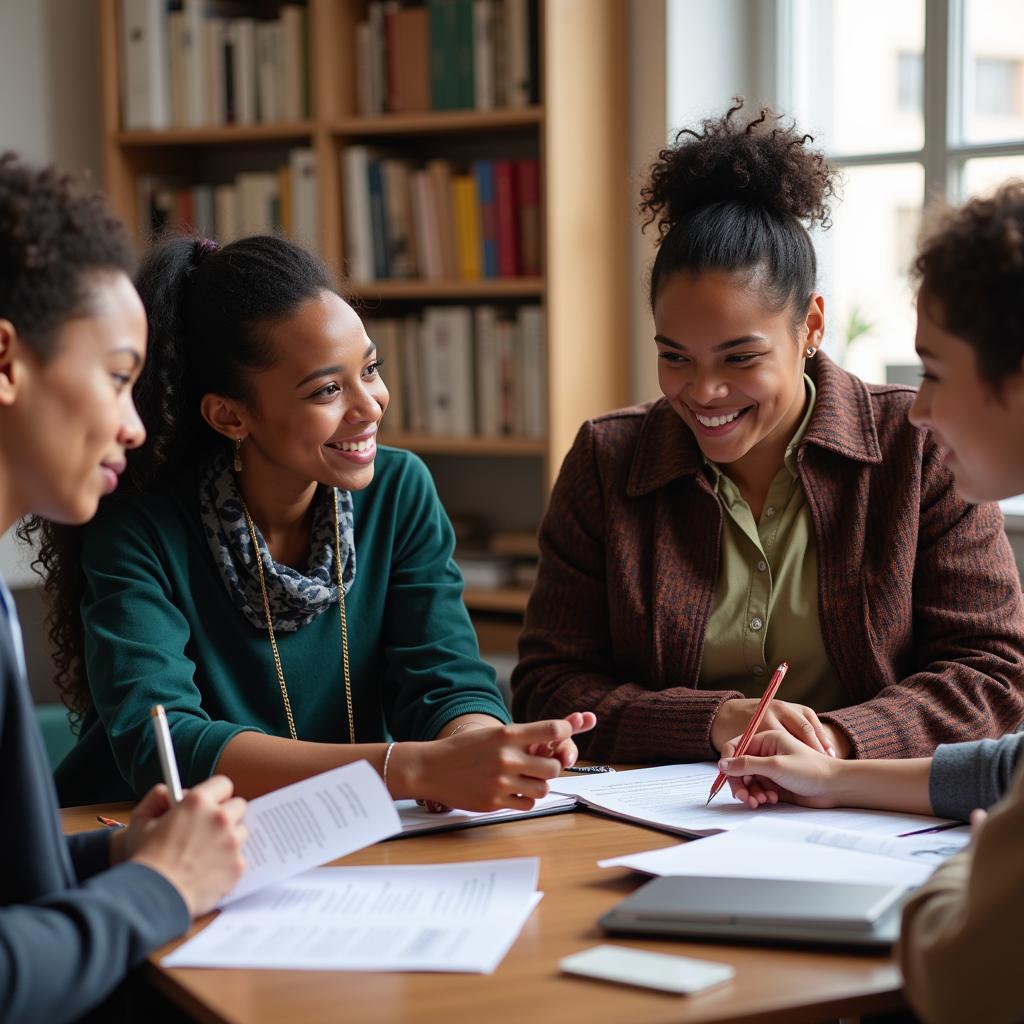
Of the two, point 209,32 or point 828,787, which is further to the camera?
point 209,32

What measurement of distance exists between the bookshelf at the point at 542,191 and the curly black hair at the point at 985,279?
6.06 ft

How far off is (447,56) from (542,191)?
39 cm

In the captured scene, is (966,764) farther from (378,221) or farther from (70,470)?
(378,221)

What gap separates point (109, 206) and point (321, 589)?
0.63 metres

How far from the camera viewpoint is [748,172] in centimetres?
189

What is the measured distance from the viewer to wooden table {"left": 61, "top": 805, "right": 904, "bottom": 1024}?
101 centimetres

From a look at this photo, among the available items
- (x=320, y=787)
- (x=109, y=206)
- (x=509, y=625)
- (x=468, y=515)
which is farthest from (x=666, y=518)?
(x=468, y=515)

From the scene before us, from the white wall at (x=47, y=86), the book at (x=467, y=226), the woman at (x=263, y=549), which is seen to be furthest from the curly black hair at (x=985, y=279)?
the white wall at (x=47, y=86)

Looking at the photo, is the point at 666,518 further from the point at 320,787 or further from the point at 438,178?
the point at 438,178

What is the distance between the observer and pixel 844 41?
10.1 feet

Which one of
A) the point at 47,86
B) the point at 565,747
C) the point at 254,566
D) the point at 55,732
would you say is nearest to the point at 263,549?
the point at 254,566

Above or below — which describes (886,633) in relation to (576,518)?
below

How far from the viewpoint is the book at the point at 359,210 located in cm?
335

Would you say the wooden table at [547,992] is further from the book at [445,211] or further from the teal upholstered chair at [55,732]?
the book at [445,211]
